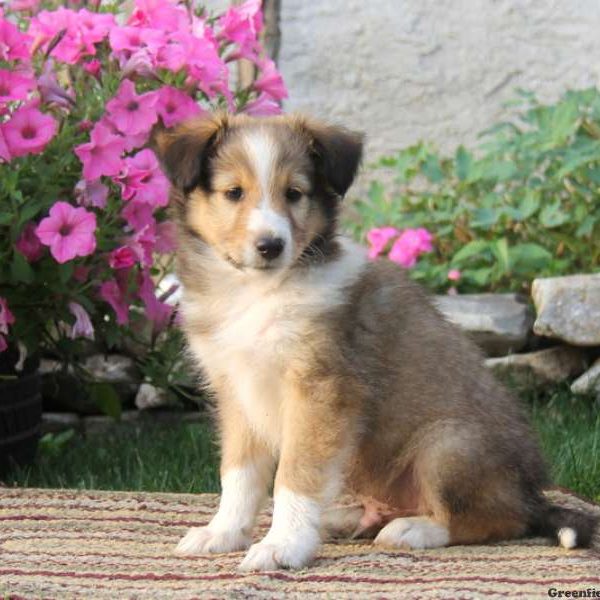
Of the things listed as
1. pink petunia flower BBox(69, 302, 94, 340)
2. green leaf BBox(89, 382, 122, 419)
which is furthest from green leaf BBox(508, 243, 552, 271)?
pink petunia flower BBox(69, 302, 94, 340)

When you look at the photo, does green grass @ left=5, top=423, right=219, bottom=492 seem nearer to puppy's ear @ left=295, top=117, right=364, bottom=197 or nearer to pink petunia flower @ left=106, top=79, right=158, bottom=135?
pink petunia flower @ left=106, top=79, right=158, bottom=135

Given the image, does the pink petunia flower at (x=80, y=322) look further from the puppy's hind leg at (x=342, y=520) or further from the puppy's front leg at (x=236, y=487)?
the puppy's hind leg at (x=342, y=520)

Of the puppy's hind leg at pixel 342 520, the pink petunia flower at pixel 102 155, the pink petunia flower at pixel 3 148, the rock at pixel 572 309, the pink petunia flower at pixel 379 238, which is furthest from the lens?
the pink petunia flower at pixel 379 238

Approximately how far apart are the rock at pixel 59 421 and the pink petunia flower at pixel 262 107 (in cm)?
224

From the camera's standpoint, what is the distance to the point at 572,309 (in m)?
6.37

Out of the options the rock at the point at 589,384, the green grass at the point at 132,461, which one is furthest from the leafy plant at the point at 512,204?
the green grass at the point at 132,461

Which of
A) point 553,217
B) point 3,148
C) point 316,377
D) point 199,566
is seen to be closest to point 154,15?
point 3,148

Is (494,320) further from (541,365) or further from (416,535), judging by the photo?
(416,535)

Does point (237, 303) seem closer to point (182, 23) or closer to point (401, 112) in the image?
point (182, 23)

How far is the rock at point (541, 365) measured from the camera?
21.6 ft

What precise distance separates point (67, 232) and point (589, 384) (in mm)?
2948

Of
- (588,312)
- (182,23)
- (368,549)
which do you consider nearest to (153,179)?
(182,23)

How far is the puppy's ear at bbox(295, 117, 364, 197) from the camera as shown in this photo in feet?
13.1

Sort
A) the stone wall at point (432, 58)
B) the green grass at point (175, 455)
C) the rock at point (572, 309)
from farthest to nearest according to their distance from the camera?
the stone wall at point (432, 58) → the rock at point (572, 309) → the green grass at point (175, 455)
